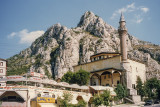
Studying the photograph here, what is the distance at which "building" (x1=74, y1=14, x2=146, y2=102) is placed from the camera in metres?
54.8

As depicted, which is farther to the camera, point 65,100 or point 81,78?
point 81,78

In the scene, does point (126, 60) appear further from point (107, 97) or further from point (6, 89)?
point (6, 89)

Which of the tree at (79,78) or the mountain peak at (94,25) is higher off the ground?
the mountain peak at (94,25)

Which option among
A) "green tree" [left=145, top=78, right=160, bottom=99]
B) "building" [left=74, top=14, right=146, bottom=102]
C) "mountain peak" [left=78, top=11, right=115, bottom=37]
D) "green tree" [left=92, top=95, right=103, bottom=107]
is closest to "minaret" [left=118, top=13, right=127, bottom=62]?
"building" [left=74, top=14, right=146, bottom=102]

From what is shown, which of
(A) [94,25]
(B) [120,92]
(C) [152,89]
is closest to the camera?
(B) [120,92]

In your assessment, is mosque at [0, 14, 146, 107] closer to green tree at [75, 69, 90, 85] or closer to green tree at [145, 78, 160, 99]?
green tree at [145, 78, 160, 99]

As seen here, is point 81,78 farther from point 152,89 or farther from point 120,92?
point 152,89

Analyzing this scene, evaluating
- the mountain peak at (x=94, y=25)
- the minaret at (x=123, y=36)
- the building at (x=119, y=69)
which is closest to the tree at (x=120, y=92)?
the building at (x=119, y=69)

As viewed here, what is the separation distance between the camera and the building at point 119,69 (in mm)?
54791

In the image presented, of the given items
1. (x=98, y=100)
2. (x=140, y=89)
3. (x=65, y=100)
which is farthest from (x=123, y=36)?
(x=65, y=100)

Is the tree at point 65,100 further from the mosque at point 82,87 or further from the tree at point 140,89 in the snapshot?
the tree at point 140,89

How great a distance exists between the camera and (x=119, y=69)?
184 ft

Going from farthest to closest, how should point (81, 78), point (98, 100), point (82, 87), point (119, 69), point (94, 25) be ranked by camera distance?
point (94, 25)
point (119, 69)
point (81, 78)
point (82, 87)
point (98, 100)

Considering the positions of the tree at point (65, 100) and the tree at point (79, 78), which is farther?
the tree at point (79, 78)
